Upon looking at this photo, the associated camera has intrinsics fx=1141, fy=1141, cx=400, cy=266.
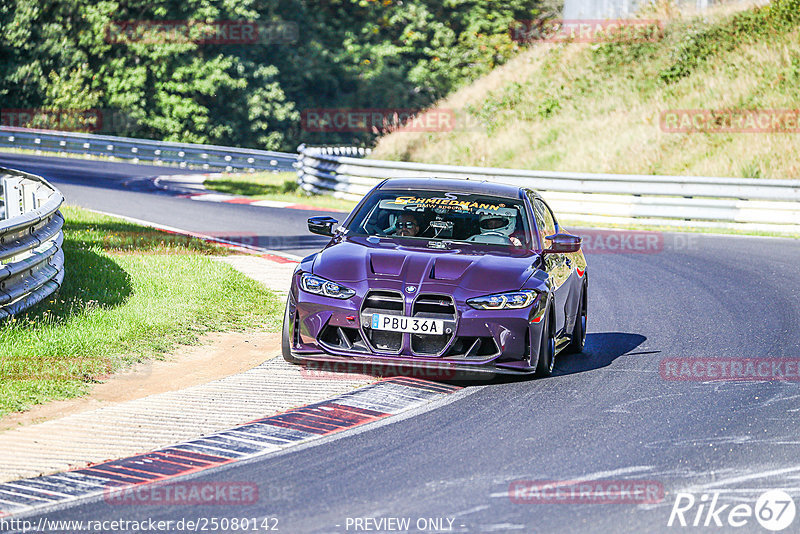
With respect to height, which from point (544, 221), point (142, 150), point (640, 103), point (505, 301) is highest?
point (544, 221)

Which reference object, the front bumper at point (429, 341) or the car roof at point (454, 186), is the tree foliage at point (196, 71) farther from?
the front bumper at point (429, 341)

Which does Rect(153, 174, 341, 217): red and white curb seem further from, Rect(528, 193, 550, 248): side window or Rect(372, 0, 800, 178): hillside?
Rect(528, 193, 550, 248): side window

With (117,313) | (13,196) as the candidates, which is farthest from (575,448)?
(13,196)

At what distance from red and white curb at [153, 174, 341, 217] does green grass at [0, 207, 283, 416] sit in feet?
27.0

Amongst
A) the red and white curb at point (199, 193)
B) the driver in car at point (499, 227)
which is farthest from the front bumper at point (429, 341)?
the red and white curb at point (199, 193)

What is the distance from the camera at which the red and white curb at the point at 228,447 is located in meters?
5.75

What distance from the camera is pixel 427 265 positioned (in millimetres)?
8656

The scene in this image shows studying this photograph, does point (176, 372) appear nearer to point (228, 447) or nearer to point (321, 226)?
point (321, 226)

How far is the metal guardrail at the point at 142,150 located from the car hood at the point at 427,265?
3265 centimetres

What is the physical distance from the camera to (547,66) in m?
38.2

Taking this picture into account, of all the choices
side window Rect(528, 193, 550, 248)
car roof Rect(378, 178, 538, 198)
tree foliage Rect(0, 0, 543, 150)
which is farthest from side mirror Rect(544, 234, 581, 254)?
tree foliage Rect(0, 0, 543, 150)

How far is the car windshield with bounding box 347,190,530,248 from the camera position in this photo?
9625 millimetres

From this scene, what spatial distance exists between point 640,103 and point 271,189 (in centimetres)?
1091

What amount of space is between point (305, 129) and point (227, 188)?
24.9 metres
